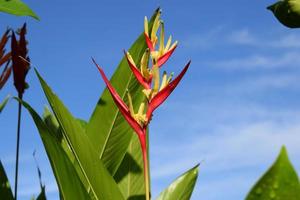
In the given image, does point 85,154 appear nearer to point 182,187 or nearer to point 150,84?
point 150,84

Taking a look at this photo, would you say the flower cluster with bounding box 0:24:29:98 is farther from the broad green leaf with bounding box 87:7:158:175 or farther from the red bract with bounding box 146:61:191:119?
the red bract with bounding box 146:61:191:119

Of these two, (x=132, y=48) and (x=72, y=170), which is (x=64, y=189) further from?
(x=132, y=48)

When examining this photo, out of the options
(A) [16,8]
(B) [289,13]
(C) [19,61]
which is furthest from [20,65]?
(B) [289,13]

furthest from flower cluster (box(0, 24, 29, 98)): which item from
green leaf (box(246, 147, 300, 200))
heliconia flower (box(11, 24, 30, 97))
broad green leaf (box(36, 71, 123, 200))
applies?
green leaf (box(246, 147, 300, 200))

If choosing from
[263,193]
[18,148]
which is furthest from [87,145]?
[263,193]

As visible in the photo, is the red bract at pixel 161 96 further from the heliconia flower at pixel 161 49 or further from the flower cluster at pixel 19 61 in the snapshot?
the flower cluster at pixel 19 61

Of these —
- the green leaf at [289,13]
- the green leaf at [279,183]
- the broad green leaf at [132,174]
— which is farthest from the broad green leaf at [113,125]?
the green leaf at [279,183]

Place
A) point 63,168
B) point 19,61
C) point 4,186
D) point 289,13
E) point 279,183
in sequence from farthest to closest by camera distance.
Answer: point 19,61 < point 4,186 < point 63,168 < point 289,13 < point 279,183
